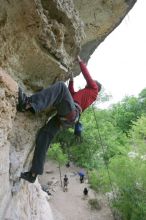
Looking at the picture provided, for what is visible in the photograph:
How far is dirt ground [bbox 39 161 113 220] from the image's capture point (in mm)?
18016

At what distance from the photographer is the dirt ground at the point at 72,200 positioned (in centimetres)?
1802

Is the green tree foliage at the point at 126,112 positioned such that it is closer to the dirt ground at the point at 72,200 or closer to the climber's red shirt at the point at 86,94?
the dirt ground at the point at 72,200

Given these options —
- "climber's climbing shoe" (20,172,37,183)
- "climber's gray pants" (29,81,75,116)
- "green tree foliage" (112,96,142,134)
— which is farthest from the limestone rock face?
"green tree foliage" (112,96,142,134)

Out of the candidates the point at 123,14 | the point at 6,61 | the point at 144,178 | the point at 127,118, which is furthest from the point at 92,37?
the point at 127,118

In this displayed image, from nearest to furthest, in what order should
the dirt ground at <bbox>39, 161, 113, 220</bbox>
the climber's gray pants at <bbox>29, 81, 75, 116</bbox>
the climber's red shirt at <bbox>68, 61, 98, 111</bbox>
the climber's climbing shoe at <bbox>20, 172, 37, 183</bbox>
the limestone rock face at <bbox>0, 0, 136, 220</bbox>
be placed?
the limestone rock face at <bbox>0, 0, 136, 220</bbox>
the climber's gray pants at <bbox>29, 81, 75, 116</bbox>
the climber's climbing shoe at <bbox>20, 172, 37, 183</bbox>
the climber's red shirt at <bbox>68, 61, 98, 111</bbox>
the dirt ground at <bbox>39, 161, 113, 220</bbox>

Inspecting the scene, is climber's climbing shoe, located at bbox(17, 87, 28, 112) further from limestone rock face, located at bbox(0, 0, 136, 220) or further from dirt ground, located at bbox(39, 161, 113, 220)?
dirt ground, located at bbox(39, 161, 113, 220)

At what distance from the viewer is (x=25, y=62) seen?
5645 millimetres

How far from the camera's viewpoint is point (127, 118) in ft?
122

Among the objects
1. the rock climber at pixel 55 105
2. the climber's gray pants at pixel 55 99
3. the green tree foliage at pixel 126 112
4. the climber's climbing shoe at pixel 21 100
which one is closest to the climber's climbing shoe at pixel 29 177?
the rock climber at pixel 55 105

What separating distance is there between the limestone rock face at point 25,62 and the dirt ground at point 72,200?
33.1ft

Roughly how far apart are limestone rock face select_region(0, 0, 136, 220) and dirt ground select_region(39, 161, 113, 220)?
397 inches

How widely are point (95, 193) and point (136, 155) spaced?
6.13 m

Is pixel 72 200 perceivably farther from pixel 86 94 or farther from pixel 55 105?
pixel 55 105

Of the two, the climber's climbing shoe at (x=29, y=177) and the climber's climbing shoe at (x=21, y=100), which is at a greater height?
the climber's climbing shoe at (x=21, y=100)
